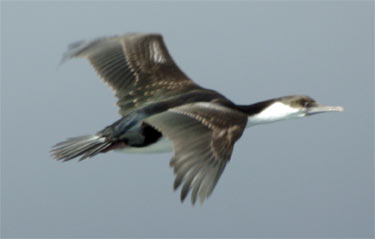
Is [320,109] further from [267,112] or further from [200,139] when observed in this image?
[200,139]

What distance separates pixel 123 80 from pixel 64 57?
77 centimetres

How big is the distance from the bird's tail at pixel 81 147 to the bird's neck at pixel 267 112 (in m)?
1.35

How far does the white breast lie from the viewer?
24.5ft

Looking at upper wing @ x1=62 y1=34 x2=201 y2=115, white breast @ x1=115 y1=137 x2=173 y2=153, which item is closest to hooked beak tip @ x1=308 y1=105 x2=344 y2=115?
upper wing @ x1=62 y1=34 x2=201 y2=115

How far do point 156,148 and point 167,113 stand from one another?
560mm

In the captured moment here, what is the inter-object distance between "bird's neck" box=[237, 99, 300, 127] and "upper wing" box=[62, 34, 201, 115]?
2.57 feet

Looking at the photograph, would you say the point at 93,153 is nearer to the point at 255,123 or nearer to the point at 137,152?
the point at 137,152

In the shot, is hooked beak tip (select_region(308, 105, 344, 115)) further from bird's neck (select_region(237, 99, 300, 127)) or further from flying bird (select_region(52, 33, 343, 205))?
bird's neck (select_region(237, 99, 300, 127))

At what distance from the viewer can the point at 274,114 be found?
783cm

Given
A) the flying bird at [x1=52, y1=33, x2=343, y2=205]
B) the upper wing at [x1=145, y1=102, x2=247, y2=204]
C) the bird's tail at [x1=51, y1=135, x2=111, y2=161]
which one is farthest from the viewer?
the bird's tail at [x1=51, y1=135, x2=111, y2=161]

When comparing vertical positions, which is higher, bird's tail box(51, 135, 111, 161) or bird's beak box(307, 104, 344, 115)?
bird's beak box(307, 104, 344, 115)

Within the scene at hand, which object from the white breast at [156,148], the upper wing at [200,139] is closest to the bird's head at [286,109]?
the upper wing at [200,139]

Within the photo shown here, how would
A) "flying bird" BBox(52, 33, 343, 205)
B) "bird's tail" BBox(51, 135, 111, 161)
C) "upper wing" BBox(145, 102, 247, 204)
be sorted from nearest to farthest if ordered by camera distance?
"upper wing" BBox(145, 102, 247, 204), "flying bird" BBox(52, 33, 343, 205), "bird's tail" BBox(51, 135, 111, 161)

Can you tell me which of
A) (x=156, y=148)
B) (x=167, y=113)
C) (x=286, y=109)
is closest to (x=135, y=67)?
(x=156, y=148)
